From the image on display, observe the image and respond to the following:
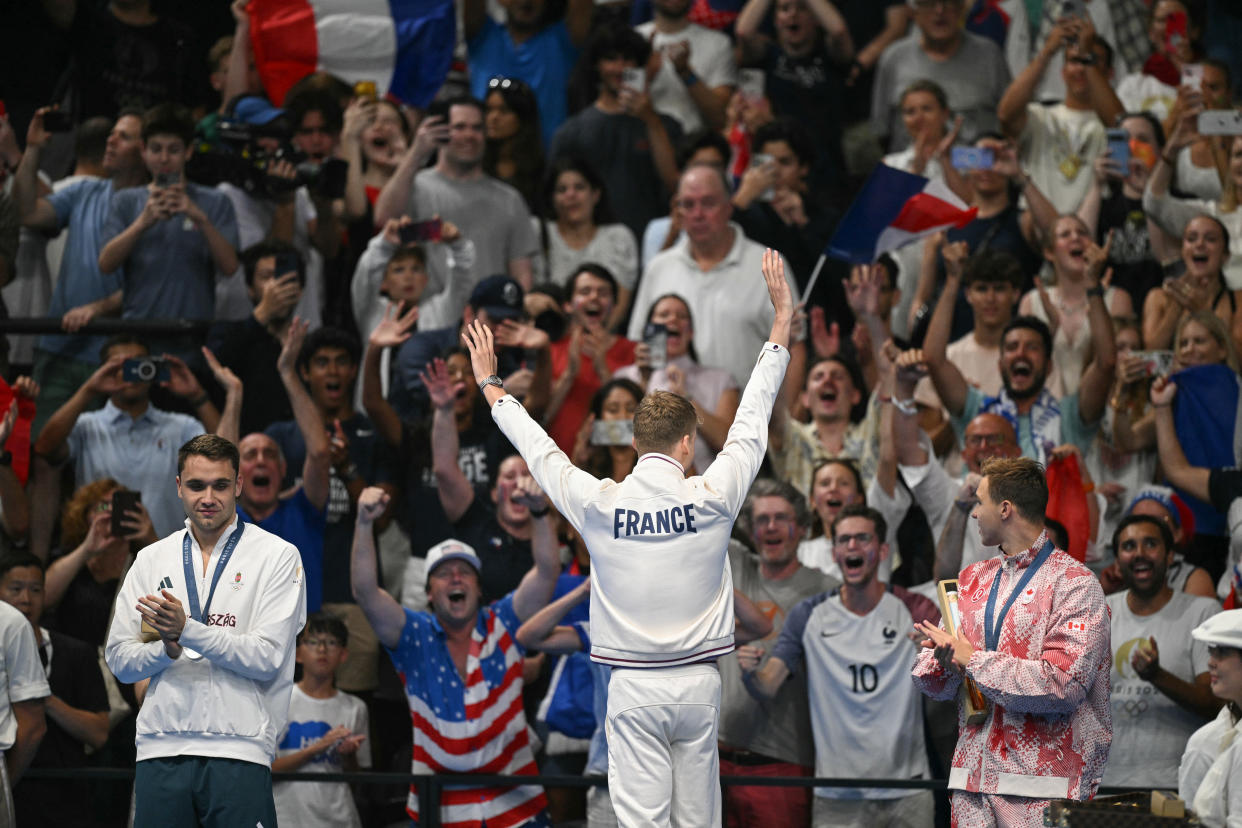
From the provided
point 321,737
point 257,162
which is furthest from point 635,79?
point 321,737

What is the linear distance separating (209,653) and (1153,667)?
4209mm

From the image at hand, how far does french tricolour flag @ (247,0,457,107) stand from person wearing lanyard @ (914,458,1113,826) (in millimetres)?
7094

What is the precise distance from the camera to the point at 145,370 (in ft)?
28.6

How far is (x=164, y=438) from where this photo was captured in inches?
351

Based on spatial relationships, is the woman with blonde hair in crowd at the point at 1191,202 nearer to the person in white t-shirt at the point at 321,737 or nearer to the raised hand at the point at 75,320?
the person in white t-shirt at the point at 321,737

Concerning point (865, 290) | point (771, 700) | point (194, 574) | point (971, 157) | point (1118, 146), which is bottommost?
point (771, 700)

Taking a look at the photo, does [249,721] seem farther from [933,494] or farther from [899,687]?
[933,494]

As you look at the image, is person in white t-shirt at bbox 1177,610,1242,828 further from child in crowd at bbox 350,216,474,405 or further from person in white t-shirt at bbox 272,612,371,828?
child in crowd at bbox 350,216,474,405

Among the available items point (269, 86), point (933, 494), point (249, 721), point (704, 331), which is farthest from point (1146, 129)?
point (249, 721)

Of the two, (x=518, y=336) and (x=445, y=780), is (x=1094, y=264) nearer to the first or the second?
(x=518, y=336)

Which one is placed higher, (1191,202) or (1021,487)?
(1191,202)

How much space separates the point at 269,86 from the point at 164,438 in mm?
3527

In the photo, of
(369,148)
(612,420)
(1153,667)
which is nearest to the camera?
(1153,667)

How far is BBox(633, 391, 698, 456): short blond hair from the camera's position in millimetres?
5793
